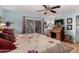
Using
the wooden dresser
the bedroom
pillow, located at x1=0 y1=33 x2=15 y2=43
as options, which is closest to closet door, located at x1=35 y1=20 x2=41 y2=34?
the bedroom

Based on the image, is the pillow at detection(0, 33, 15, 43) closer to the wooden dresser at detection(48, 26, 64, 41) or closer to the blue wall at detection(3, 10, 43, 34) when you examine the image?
the blue wall at detection(3, 10, 43, 34)

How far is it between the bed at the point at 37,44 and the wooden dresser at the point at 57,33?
6 cm

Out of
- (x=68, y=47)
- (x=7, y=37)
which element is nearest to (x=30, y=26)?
(x=7, y=37)

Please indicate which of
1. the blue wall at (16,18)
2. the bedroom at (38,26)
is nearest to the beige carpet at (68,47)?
the bedroom at (38,26)

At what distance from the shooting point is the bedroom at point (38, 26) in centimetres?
172

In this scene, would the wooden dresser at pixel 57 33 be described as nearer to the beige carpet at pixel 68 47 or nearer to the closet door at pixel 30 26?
the beige carpet at pixel 68 47

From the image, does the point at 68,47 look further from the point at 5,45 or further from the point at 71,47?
Result: the point at 5,45

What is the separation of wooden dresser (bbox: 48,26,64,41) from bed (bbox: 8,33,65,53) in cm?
6

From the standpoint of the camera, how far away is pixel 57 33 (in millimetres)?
1752

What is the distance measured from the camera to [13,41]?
1.73 m

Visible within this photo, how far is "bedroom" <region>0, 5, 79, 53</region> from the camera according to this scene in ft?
5.64
